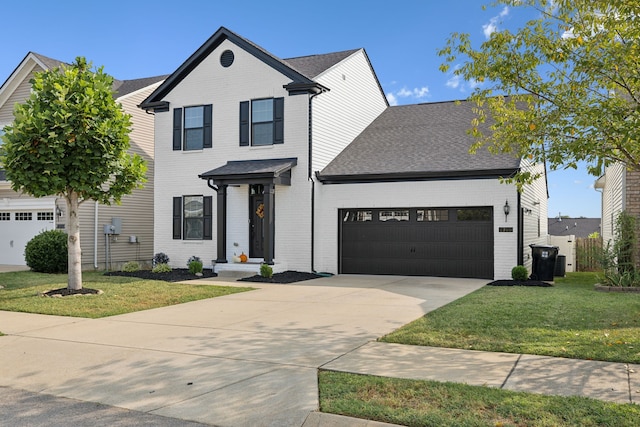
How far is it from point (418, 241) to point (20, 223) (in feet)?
51.4

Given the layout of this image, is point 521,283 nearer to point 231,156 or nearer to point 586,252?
point 586,252

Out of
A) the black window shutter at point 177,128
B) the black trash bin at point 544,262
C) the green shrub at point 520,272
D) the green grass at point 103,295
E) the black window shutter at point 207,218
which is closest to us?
the green grass at point 103,295

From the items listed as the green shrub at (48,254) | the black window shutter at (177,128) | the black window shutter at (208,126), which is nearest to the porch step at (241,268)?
the black window shutter at (208,126)

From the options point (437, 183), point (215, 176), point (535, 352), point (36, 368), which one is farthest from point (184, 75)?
point (535, 352)

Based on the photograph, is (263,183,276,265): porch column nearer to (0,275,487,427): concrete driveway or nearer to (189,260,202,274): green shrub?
(189,260,202,274): green shrub

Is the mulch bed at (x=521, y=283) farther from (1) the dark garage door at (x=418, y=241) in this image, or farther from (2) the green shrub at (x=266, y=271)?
(2) the green shrub at (x=266, y=271)

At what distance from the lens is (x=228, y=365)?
659 centimetres

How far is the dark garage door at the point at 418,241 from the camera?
17188 mm

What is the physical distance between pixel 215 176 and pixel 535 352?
13458mm

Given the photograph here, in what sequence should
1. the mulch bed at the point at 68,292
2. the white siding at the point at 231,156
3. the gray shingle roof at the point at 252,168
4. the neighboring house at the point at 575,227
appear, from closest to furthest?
the mulch bed at the point at 68,292 < the gray shingle roof at the point at 252,168 < the white siding at the point at 231,156 < the neighboring house at the point at 575,227

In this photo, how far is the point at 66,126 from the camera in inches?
475

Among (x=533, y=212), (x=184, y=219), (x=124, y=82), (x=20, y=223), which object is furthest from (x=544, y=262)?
(x=124, y=82)

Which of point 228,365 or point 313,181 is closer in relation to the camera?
point 228,365

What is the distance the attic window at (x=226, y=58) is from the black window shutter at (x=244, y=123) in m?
1.59
